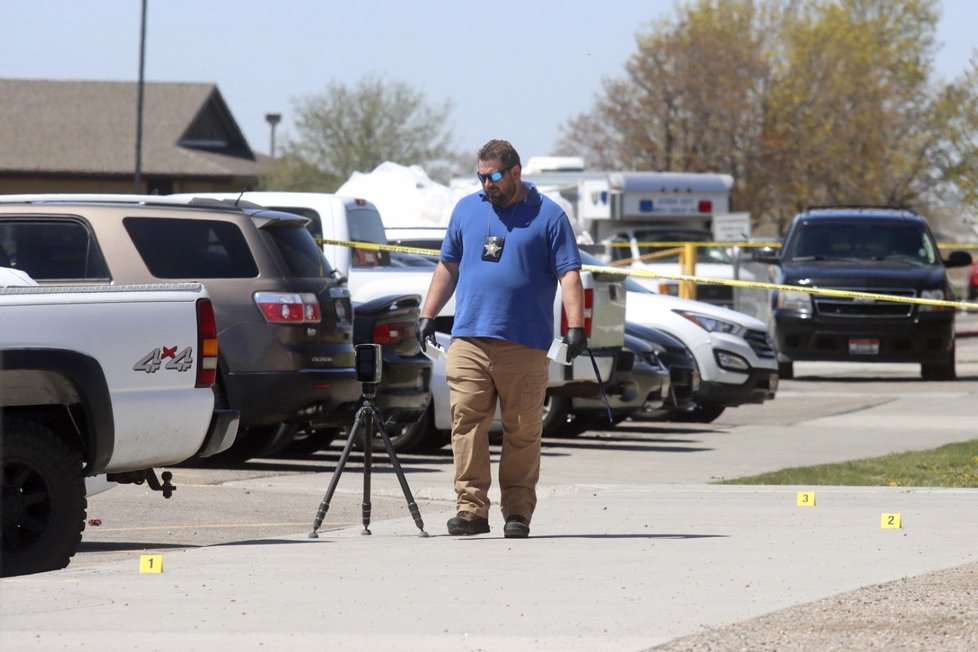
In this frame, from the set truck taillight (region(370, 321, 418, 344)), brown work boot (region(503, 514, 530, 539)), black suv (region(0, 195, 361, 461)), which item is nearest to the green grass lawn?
truck taillight (region(370, 321, 418, 344))

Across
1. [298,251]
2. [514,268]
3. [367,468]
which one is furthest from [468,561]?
[298,251]

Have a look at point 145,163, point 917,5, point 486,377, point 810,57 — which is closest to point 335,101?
point 145,163

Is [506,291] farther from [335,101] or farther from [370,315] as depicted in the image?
[335,101]

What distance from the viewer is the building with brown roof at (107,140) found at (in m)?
61.3

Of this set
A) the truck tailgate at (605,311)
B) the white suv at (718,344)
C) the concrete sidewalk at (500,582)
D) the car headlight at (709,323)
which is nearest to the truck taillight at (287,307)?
the concrete sidewalk at (500,582)

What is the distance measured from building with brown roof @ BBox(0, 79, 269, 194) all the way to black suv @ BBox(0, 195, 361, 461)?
48.0 m

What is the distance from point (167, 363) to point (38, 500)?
0.82 meters

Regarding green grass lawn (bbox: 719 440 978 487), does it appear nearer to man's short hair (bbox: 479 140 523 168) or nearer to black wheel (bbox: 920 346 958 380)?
man's short hair (bbox: 479 140 523 168)

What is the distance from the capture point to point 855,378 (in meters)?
25.7

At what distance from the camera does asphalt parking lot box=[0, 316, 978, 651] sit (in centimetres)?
640

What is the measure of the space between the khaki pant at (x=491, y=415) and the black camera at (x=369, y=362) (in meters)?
0.35

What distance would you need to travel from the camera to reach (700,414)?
59.5 feet

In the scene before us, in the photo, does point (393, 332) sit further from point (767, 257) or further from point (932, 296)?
point (932, 296)

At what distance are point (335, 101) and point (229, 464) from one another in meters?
51.9
